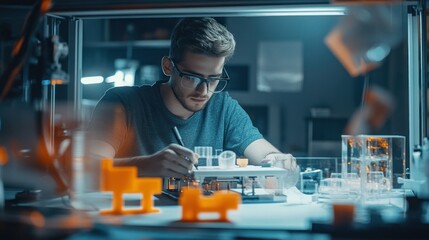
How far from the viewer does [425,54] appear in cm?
144

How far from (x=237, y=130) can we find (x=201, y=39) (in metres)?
0.58

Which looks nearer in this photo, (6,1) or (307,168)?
(6,1)

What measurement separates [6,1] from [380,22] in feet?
3.30

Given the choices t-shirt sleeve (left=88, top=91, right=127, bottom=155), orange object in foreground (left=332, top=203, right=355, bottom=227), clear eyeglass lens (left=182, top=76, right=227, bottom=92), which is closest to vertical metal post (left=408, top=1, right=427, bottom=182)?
orange object in foreground (left=332, top=203, right=355, bottom=227)

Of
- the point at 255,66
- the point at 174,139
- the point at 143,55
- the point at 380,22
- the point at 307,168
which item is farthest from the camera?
the point at 255,66

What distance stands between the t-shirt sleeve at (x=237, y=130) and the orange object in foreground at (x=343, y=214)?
1364 mm

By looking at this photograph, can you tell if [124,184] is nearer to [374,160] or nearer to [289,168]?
[289,168]

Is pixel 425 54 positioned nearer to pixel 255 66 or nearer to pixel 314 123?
pixel 314 123

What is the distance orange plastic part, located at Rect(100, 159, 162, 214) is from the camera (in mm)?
1195

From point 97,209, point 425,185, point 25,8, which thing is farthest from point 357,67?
point 25,8

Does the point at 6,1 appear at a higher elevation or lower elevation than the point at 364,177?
higher

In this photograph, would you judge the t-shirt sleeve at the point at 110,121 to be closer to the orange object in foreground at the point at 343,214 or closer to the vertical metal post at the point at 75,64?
the vertical metal post at the point at 75,64

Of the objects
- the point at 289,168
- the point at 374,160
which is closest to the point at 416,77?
the point at 374,160

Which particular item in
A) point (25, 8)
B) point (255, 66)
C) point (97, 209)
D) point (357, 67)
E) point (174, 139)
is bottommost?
point (97, 209)
